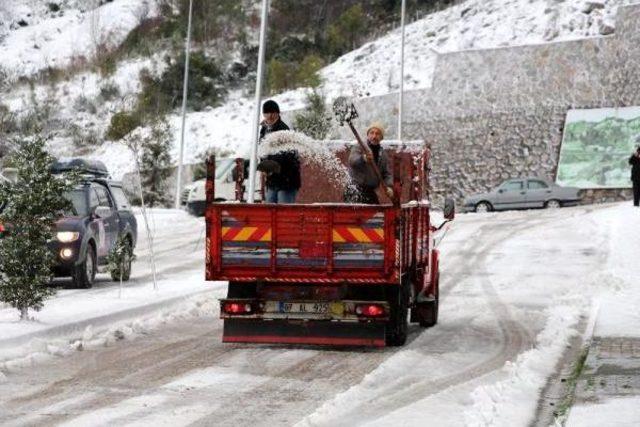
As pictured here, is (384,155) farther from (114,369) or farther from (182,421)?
(182,421)

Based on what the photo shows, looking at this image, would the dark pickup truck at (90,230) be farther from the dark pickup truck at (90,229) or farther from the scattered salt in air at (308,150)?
the scattered salt in air at (308,150)

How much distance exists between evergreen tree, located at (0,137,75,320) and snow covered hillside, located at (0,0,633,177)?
39664 millimetres

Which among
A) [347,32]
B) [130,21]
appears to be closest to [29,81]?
[130,21]

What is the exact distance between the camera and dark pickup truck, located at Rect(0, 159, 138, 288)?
20.6 meters

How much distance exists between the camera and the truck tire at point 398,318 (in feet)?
44.0

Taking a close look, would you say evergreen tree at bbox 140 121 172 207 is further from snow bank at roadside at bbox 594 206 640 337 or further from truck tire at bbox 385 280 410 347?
truck tire at bbox 385 280 410 347

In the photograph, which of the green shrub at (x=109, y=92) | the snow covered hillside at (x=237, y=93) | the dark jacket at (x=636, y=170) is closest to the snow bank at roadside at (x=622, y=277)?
the dark jacket at (x=636, y=170)

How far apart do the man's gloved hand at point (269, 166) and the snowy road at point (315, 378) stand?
190cm

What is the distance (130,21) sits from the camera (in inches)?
3573

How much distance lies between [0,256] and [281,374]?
4605 mm

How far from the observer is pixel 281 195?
14414 mm

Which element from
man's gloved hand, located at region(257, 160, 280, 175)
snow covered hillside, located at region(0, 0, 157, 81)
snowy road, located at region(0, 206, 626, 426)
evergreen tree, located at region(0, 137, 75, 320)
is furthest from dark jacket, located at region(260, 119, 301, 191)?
snow covered hillside, located at region(0, 0, 157, 81)

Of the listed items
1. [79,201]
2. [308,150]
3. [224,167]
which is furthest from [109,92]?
[308,150]

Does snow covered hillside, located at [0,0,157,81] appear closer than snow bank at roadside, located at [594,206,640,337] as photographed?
No
